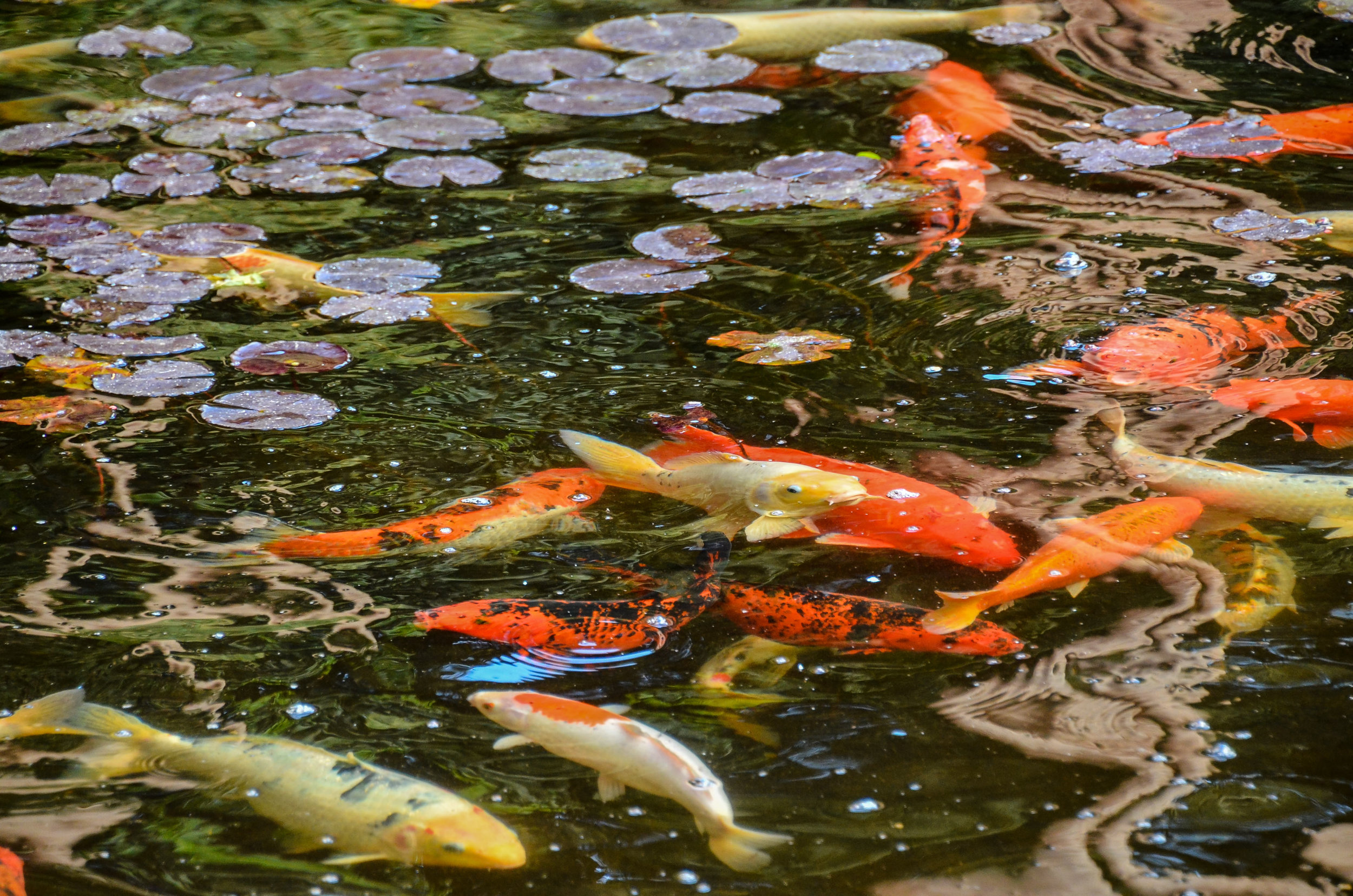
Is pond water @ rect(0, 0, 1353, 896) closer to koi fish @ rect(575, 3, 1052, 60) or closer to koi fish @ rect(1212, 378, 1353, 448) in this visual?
koi fish @ rect(1212, 378, 1353, 448)

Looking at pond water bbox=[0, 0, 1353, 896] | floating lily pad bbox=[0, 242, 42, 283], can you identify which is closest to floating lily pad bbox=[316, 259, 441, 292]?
pond water bbox=[0, 0, 1353, 896]

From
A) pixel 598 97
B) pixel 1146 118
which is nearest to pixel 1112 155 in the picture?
pixel 1146 118

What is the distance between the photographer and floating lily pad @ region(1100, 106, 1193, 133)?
3.95 meters

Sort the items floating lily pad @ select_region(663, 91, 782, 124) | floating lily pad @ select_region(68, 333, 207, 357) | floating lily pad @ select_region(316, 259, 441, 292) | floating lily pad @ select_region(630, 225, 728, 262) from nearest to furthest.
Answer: floating lily pad @ select_region(68, 333, 207, 357)
floating lily pad @ select_region(316, 259, 441, 292)
floating lily pad @ select_region(630, 225, 728, 262)
floating lily pad @ select_region(663, 91, 782, 124)

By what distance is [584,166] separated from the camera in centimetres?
393

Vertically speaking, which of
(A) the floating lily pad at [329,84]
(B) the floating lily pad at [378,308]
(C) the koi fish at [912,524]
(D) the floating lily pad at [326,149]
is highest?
(A) the floating lily pad at [329,84]

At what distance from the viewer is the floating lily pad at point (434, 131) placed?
159 inches

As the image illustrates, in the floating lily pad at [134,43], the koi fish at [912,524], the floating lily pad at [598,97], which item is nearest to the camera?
the koi fish at [912,524]

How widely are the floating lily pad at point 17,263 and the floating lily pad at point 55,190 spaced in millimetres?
345

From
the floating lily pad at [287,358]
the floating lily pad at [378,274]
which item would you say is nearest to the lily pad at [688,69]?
the floating lily pad at [378,274]

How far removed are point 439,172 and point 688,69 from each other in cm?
138

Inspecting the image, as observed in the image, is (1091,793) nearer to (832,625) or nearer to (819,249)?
(832,625)

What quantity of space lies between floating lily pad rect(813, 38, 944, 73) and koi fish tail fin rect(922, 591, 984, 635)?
10.5 ft

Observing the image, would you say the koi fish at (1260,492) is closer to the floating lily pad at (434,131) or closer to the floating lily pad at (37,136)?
the floating lily pad at (434,131)
